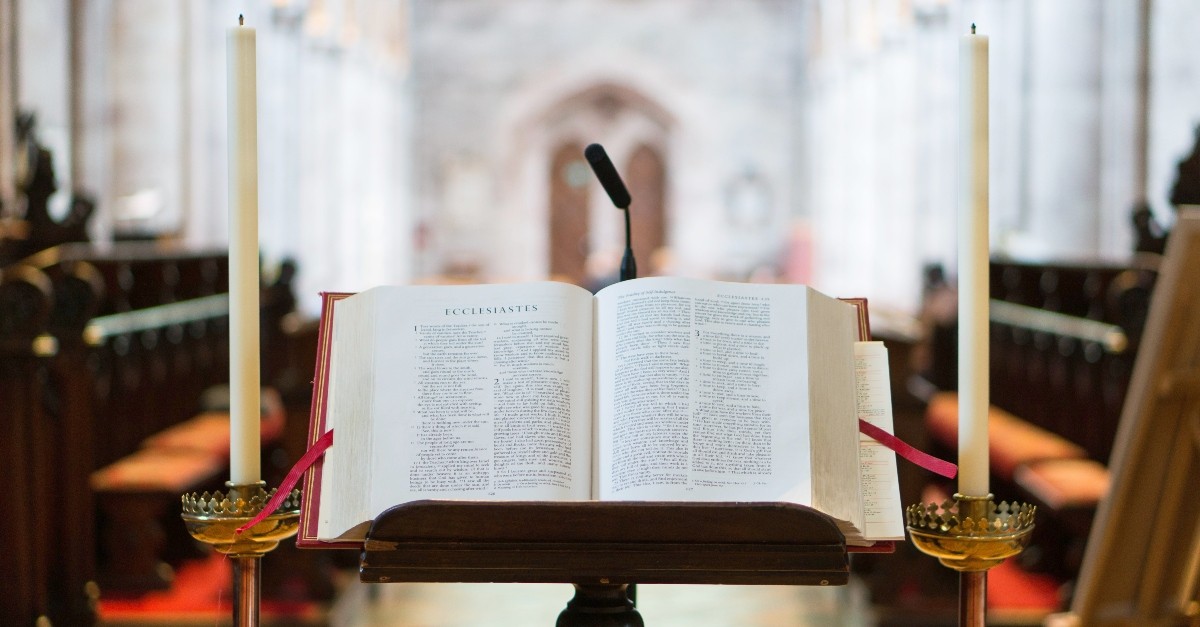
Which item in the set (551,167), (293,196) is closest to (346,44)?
(293,196)

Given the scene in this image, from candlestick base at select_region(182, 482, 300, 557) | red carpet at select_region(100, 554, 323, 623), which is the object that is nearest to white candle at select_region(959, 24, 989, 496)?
candlestick base at select_region(182, 482, 300, 557)

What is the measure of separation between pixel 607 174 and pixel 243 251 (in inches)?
18.3

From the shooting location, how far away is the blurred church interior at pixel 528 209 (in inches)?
167

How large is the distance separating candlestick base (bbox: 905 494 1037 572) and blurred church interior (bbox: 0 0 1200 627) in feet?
3.51

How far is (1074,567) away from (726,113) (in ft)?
53.5

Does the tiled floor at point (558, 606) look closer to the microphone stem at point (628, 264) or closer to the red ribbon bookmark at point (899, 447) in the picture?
the microphone stem at point (628, 264)

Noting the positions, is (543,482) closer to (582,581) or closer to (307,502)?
(582,581)

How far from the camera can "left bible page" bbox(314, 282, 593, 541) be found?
4.38 feet

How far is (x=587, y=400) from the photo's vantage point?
54.6 inches

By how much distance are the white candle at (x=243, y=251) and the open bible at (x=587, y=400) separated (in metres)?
0.08

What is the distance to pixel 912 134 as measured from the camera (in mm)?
13492

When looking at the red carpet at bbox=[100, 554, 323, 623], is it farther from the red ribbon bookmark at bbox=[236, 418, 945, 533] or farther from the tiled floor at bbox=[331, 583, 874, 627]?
the red ribbon bookmark at bbox=[236, 418, 945, 533]

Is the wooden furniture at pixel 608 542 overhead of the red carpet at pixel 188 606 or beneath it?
overhead

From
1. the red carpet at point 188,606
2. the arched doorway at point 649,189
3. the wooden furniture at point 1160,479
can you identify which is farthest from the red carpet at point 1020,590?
the arched doorway at point 649,189
